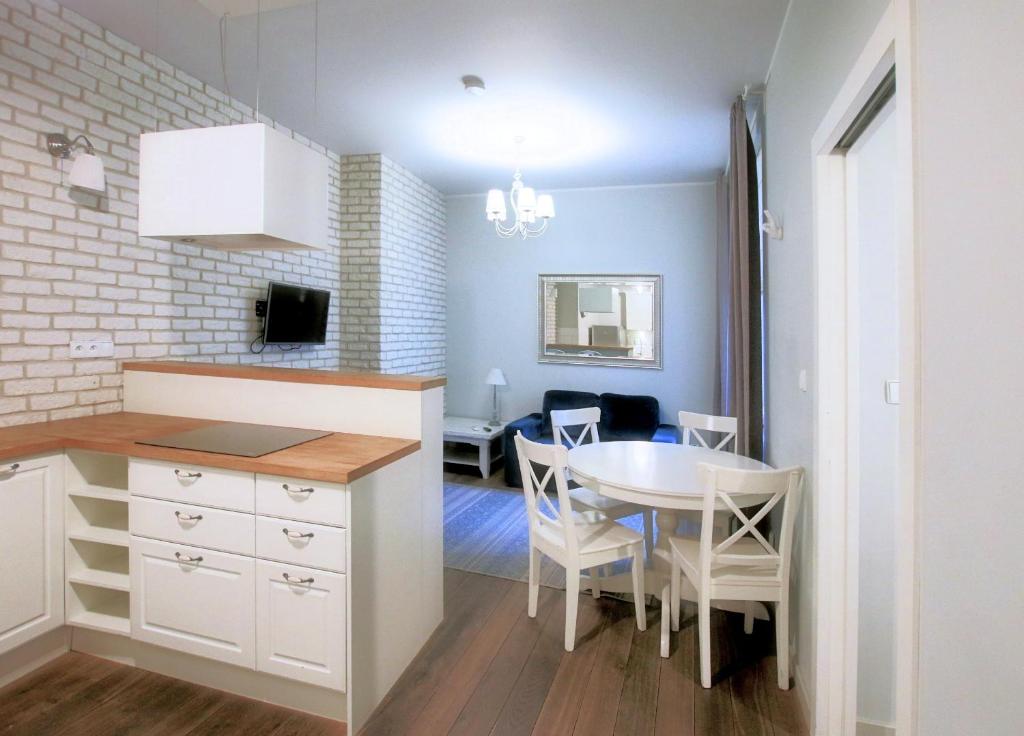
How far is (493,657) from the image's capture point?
2160 mm

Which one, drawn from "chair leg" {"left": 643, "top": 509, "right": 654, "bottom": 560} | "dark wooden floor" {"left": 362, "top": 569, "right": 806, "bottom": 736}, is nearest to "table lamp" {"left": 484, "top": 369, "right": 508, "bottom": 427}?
"chair leg" {"left": 643, "top": 509, "right": 654, "bottom": 560}

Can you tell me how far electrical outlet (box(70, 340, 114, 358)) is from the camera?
8.13 ft

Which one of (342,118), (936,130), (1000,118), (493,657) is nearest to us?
(1000,118)

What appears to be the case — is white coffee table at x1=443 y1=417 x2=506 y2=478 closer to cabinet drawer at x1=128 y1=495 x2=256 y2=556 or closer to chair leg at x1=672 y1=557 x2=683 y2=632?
chair leg at x1=672 y1=557 x2=683 y2=632

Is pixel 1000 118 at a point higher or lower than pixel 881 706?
higher

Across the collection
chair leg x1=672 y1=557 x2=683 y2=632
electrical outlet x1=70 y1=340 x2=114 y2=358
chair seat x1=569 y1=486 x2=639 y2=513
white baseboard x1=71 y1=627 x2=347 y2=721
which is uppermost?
electrical outlet x1=70 y1=340 x2=114 y2=358

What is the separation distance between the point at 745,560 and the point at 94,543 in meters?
2.72

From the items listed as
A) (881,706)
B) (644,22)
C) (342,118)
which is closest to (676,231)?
(644,22)

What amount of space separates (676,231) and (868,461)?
12.2 ft

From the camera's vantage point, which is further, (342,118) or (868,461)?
(342,118)

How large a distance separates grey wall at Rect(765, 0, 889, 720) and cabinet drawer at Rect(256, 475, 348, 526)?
167cm

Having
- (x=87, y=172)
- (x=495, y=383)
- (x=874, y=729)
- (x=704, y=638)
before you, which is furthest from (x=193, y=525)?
(x=495, y=383)

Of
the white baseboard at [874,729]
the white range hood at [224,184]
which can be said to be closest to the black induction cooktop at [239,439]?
the white range hood at [224,184]

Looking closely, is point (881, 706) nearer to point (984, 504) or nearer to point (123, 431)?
point (984, 504)
